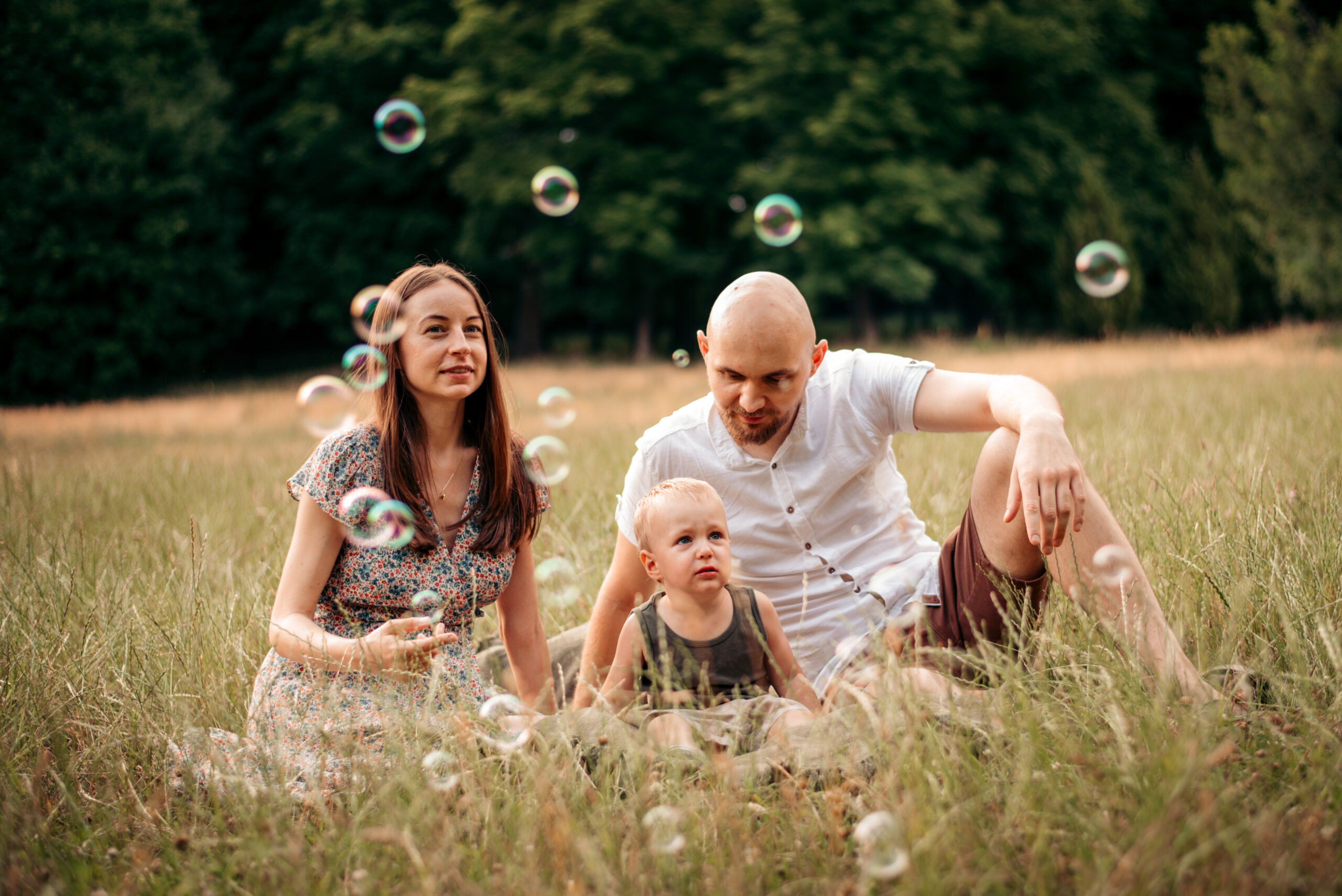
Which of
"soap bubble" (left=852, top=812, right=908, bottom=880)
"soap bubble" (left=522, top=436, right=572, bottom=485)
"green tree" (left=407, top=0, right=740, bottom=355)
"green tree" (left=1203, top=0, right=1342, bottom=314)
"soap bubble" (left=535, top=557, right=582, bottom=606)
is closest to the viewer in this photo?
"soap bubble" (left=852, top=812, right=908, bottom=880)

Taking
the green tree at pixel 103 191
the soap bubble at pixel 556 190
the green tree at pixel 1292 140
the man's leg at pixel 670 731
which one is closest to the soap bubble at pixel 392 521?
the man's leg at pixel 670 731

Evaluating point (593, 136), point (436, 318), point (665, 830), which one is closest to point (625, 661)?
point (665, 830)

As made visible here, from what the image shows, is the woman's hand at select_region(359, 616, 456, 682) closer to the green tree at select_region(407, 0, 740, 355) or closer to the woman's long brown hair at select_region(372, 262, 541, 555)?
the woman's long brown hair at select_region(372, 262, 541, 555)

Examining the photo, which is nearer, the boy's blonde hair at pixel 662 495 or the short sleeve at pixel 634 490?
the boy's blonde hair at pixel 662 495

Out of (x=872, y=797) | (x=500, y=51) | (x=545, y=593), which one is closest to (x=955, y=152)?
(x=500, y=51)

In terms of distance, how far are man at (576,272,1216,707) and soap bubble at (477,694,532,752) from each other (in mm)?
224

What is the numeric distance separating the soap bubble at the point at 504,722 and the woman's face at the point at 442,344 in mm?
799

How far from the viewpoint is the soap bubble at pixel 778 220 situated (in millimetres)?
4422

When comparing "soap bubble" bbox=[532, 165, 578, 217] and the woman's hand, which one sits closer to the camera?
the woman's hand

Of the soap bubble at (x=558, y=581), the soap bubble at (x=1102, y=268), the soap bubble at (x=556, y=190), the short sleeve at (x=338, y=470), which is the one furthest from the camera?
the soap bubble at (x=556, y=190)

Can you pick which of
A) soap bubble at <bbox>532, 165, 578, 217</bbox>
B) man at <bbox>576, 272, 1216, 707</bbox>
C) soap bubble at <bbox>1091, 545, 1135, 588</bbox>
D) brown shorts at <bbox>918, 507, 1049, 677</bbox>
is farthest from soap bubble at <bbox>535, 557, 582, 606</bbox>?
soap bubble at <bbox>532, 165, 578, 217</bbox>

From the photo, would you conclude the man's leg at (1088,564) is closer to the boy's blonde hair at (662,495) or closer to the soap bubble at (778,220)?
the boy's blonde hair at (662,495)

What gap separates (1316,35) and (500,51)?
577 inches

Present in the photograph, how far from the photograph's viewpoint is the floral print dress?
213 cm
